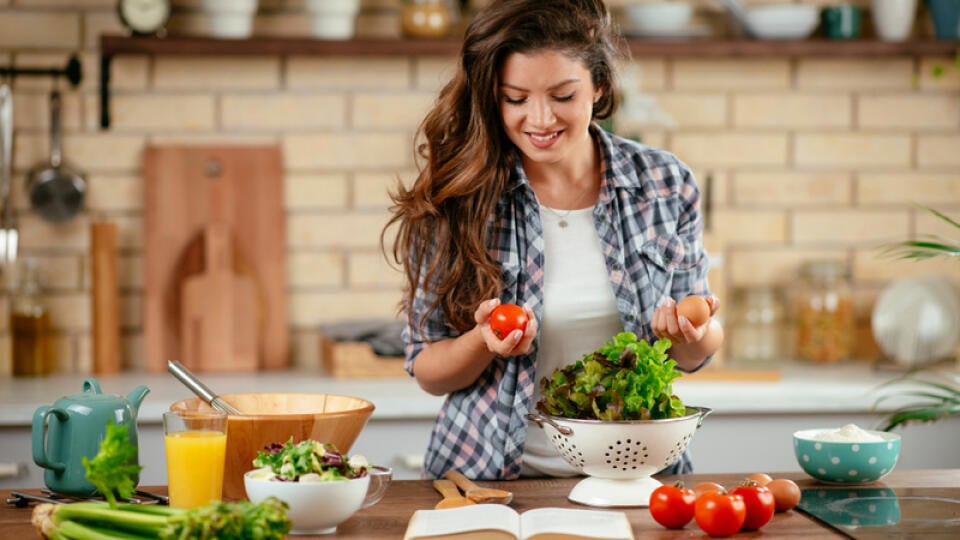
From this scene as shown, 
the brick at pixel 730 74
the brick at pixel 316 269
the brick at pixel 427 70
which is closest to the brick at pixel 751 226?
the brick at pixel 730 74

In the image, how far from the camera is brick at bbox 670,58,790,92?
11.8 feet

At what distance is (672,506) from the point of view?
1.65 metres

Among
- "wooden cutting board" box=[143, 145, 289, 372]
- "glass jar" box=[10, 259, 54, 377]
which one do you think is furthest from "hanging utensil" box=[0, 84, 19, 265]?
"wooden cutting board" box=[143, 145, 289, 372]

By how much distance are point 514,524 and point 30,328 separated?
2.16 meters

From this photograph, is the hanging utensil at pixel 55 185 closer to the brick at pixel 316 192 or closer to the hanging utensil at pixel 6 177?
the hanging utensil at pixel 6 177

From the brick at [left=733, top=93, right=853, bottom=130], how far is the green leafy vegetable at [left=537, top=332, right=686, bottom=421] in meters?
1.98

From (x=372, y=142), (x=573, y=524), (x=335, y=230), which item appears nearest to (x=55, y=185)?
(x=335, y=230)

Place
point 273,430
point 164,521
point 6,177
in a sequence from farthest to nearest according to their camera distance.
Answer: point 6,177 → point 273,430 → point 164,521

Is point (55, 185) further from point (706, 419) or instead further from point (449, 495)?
point (449, 495)

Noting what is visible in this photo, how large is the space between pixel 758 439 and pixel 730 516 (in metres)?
1.54

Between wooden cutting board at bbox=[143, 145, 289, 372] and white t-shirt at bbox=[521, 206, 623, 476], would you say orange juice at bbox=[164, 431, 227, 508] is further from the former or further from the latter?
wooden cutting board at bbox=[143, 145, 289, 372]

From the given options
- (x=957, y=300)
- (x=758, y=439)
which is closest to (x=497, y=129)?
(x=758, y=439)

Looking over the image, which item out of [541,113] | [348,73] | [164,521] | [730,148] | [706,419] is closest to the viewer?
[164,521]

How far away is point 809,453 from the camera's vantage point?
1.99m
